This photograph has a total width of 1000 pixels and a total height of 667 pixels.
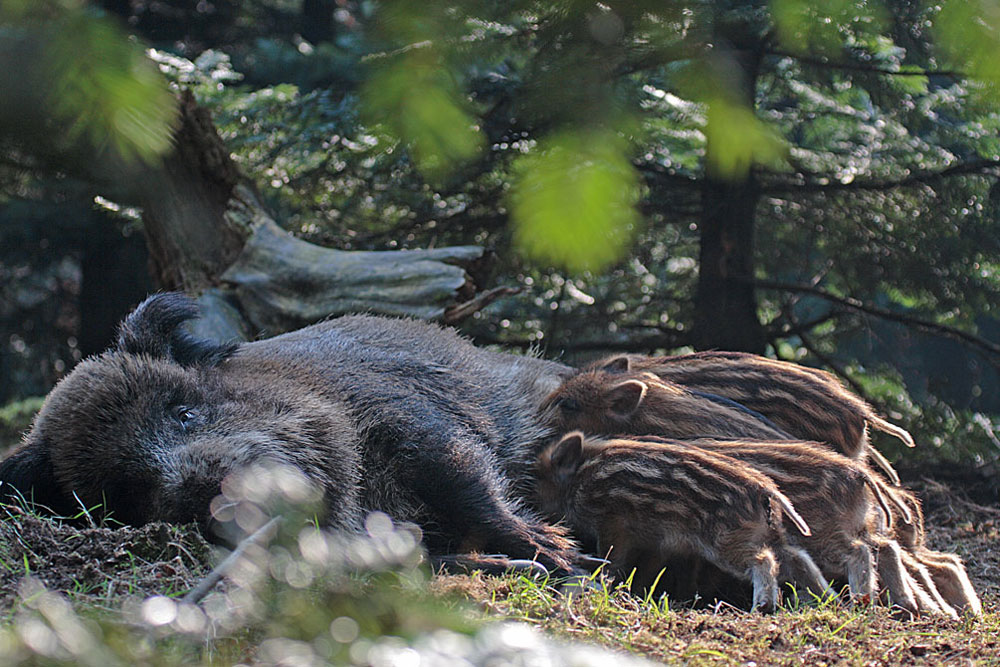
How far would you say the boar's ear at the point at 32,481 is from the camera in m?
2.90

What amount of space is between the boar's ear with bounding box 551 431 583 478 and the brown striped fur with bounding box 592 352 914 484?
2.65 ft

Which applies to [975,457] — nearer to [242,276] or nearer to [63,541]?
[242,276]

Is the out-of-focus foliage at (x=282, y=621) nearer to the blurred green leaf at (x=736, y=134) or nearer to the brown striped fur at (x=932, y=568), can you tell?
the blurred green leaf at (x=736, y=134)

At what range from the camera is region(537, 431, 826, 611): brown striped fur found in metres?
3.02

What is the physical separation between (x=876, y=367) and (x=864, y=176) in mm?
1411

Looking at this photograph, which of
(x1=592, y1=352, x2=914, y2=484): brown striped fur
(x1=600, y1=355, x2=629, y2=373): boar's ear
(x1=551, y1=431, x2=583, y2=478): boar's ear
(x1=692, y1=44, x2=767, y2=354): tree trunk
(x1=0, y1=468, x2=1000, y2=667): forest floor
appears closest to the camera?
(x1=0, y1=468, x2=1000, y2=667): forest floor

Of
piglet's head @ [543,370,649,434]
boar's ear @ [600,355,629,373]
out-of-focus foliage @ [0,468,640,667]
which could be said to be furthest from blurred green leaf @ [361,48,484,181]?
boar's ear @ [600,355,629,373]

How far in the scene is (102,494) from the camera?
111 inches

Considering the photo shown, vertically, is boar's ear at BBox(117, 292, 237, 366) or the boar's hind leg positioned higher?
boar's ear at BBox(117, 292, 237, 366)

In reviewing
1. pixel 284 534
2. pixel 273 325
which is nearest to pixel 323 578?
pixel 284 534

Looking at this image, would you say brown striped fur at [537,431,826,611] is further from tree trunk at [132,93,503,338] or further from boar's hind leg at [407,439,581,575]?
tree trunk at [132,93,503,338]

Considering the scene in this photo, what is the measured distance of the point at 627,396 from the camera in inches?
156

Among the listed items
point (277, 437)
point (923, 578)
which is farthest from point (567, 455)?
point (923, 578)

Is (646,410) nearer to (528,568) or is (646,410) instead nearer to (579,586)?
(528,568)
